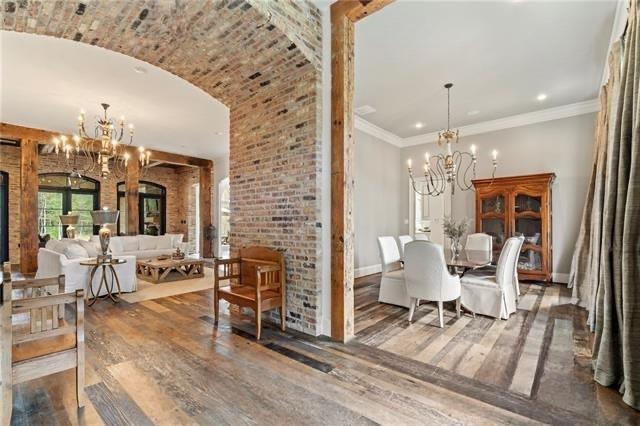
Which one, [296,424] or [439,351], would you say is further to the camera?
[439,351]

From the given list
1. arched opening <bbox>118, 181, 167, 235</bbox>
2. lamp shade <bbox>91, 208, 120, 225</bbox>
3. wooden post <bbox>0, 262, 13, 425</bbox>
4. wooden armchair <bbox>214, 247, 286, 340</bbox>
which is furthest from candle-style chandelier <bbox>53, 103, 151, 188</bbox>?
wooden post <bbox>0, 262, 13, 425</bbox>

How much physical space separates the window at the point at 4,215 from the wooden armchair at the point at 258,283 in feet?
26.7

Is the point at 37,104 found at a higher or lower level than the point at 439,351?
higher

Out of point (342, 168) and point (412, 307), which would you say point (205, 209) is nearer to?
point (342, 168)

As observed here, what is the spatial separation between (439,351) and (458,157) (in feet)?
15.8

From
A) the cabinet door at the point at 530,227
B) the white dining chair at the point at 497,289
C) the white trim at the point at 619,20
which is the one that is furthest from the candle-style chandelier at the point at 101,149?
the cabinet door at the point at 530,227

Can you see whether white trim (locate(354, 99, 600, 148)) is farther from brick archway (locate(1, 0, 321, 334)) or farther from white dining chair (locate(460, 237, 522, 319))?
white dining chair (locate(460, 237, 522, 319))

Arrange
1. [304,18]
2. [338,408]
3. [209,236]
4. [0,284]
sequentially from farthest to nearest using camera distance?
[209,236] → [304,18] → [338,408] → [0,284]

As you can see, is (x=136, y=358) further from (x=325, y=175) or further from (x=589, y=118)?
(x=589, y=118)

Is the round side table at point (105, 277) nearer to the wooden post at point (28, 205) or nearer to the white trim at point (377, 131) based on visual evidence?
the wooden post at point (28, 205)

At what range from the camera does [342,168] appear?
286cm

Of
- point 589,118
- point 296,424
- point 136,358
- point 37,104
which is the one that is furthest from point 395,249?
point 37,104

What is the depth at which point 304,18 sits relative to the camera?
9.17ft

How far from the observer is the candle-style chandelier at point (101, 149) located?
4250 mm
